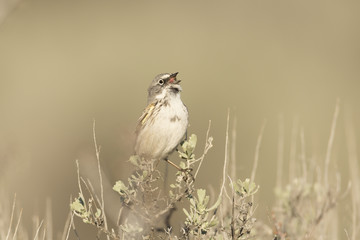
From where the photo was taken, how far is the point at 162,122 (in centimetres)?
739

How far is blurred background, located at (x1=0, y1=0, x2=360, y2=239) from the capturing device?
16.3 meters

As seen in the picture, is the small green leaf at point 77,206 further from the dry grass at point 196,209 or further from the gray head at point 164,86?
the gray head at point 164,86

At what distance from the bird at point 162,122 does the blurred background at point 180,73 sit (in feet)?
20.2

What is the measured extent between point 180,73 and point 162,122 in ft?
42.8

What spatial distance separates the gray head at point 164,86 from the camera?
7676 mm

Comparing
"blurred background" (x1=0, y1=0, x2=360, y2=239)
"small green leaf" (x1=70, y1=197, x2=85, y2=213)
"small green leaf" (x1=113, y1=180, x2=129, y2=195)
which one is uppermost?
"blurred background" (x1=0, y1=0, x2=360, y2=239)

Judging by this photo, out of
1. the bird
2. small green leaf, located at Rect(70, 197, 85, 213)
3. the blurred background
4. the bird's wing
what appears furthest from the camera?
the blurred background

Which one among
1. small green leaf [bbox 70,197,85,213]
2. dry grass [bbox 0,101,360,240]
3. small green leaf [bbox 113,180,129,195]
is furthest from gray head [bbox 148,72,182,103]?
small green leaf [bbox 70,197,85,213]

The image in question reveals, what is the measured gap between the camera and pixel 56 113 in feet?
63.5

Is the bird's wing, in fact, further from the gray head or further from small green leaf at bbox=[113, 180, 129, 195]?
small green leaf at bbox=[113, 180, 129, 195]

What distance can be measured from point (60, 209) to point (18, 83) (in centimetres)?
786

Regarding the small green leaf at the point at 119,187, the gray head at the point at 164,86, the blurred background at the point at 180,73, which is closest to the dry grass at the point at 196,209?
the small green leaf at the point at 119,187

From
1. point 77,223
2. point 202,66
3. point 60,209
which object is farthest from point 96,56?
point 77,223

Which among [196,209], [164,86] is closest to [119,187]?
[196,209]
